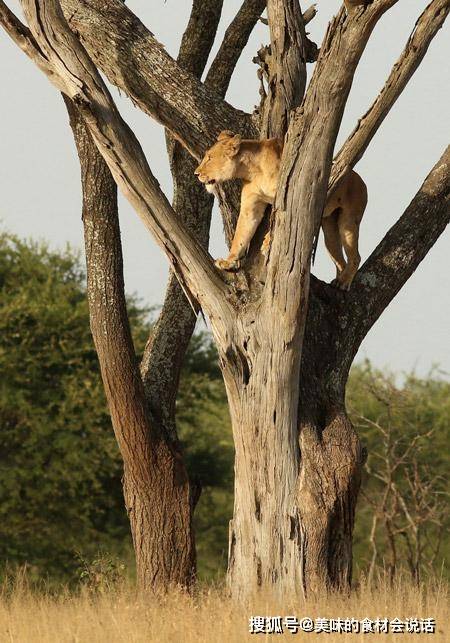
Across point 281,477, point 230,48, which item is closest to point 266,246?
point 281,477

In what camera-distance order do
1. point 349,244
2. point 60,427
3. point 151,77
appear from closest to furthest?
point 151,77 → point 349,244 → point 60,427

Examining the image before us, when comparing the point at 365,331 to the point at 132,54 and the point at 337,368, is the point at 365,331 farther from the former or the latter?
the point at 132,54

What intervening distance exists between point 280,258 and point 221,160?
868mm

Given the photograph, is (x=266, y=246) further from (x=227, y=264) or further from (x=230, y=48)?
(x=230, y=48)

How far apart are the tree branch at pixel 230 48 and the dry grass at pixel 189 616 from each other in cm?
480

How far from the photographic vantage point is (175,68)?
7.93m

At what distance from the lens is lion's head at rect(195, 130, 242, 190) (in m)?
7.55

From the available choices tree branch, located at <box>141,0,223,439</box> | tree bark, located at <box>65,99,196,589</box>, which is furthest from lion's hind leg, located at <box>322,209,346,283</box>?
tree bark, located at <box>65,99,196,589</box>

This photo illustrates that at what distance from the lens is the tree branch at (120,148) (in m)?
7.36

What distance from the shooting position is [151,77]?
789 cm

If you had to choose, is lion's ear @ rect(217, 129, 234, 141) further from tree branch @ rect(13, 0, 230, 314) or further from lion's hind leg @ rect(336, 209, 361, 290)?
lion's hind leg @ rect(336, 209, 361, 290)

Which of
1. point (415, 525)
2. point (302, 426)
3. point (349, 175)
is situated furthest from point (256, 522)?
point (415, 525)

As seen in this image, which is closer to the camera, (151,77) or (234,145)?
(234,145)

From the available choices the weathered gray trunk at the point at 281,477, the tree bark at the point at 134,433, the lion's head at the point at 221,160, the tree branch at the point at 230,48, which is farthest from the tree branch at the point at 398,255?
the tree branch at the point at 230,48
